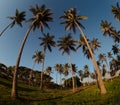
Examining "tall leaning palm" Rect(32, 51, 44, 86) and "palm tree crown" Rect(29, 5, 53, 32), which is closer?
"palm tree crown" Rect(29, 5, 53, 32)

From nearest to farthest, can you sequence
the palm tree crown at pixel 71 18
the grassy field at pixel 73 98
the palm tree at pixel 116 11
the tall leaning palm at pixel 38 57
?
the grassy field at pixel 73 98 → the palm tree crown at pixel 71 18 → the palm tree at pixel 116 11 → the tall leaning palm at pixel 38 57

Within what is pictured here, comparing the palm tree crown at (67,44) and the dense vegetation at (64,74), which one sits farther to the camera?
the palm tree crown at (67,44)

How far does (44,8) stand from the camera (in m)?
45.3

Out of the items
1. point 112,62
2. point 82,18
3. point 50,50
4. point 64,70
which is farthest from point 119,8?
point 64,70

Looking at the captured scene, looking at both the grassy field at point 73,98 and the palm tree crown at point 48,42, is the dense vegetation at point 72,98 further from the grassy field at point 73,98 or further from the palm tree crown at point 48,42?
the palm tree crown at point 48,42

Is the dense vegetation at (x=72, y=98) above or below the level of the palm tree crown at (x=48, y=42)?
below

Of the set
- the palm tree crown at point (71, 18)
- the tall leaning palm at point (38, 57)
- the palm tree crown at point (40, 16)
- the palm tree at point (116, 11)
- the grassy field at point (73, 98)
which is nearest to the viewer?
the grassy field at point (73, 98)

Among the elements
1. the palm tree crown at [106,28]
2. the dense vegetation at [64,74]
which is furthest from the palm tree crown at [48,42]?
the palm tree crown at [106,28]

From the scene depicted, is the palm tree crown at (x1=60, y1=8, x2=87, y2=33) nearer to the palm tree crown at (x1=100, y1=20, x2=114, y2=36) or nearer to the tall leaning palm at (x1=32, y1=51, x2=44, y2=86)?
the palm tree crown at (x1=100, y1=20, x2=114, y2=36)

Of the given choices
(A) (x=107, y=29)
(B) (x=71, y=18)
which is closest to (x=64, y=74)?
(A) (x=107, y=29)

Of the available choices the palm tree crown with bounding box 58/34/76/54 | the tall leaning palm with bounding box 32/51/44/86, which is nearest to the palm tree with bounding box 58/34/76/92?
the palm tree crown with bounding box 58/34/76/54

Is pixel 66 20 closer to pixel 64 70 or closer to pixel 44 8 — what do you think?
pixel 44 8

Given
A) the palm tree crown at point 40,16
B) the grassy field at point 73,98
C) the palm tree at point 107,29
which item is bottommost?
the grassy field at point 73,98

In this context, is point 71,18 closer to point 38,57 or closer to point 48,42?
point 48,42
